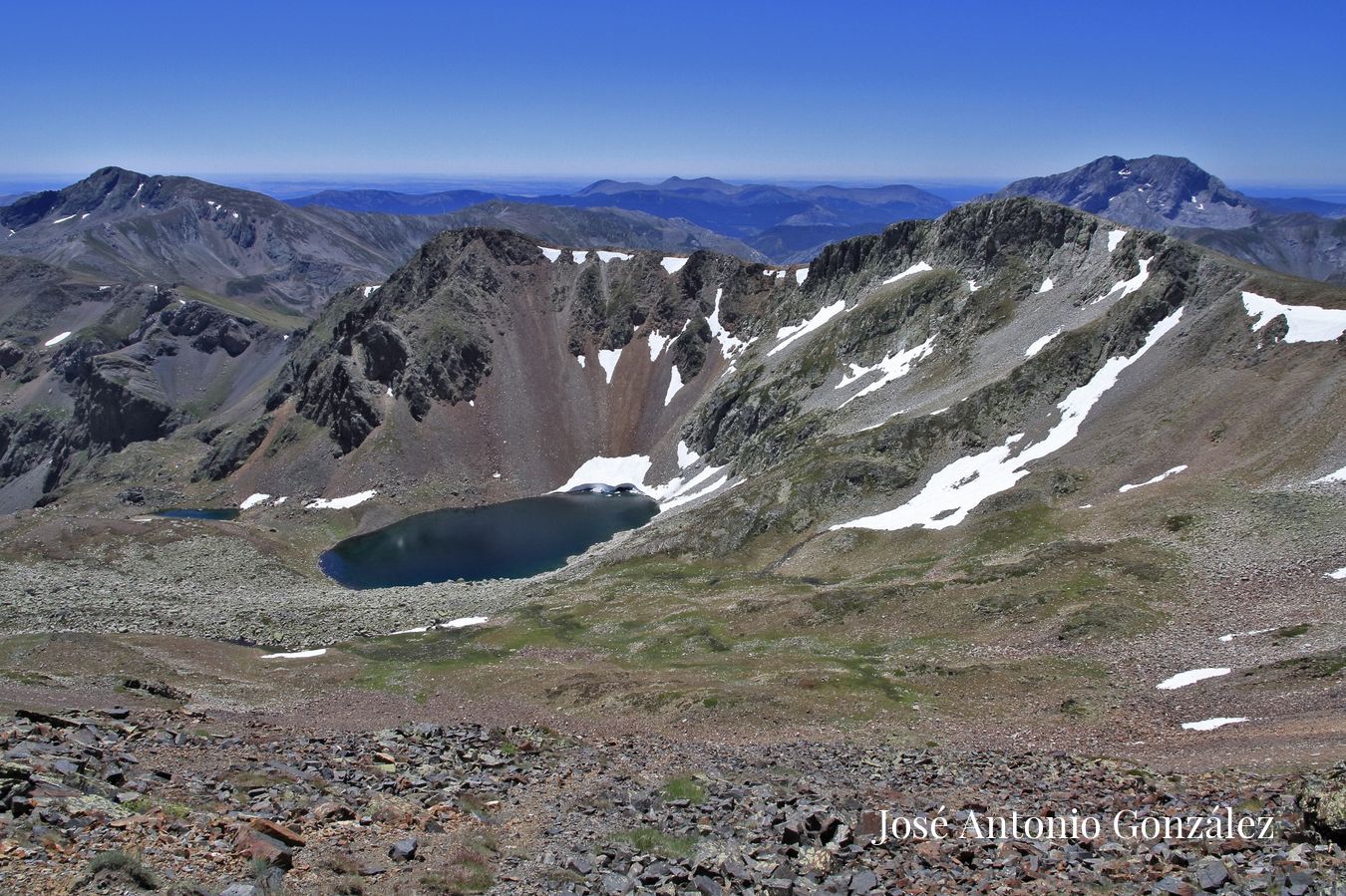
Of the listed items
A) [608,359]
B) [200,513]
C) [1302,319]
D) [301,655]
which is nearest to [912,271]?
[1302,319]

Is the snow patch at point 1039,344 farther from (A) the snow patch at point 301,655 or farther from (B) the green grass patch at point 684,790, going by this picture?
(B) the green grass patch at point 684,790

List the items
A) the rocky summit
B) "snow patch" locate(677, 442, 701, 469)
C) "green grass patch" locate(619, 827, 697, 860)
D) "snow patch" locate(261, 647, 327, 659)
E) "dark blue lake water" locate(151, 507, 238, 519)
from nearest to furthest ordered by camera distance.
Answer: the rocky summit, "green grass patch" locate(619, 827, 697, 860), "snow patch" locate(261, 647, 327, 659), "snow patch" locate(677, 442, 701, 469), "dark blue lake water" locate(151, 507, 238, 519)

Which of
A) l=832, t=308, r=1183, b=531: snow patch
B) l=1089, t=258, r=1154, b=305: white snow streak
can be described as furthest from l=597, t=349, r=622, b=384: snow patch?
l=1089, t=258, r=1154, b=305: white snow streak

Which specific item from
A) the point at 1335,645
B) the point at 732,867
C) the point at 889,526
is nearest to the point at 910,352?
the point at 889,526

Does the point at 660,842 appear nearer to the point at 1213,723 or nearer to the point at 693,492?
the point at 1213,723

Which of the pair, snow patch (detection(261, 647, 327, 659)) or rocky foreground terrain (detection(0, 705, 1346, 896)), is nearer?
rocky foreground terrain (detection(0, 705, 1346, 896))

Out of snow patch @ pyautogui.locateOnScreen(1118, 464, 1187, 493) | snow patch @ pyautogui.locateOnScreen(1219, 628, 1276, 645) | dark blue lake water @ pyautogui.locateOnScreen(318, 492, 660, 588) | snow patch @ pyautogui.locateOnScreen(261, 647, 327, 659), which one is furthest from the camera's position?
dark blue lake water @ pyautogui.locateOnScreen(318, 492, 660, 588)

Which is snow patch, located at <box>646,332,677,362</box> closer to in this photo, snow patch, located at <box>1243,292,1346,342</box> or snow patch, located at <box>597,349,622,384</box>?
snow patch, located at <box>597,349,622,384</box>
